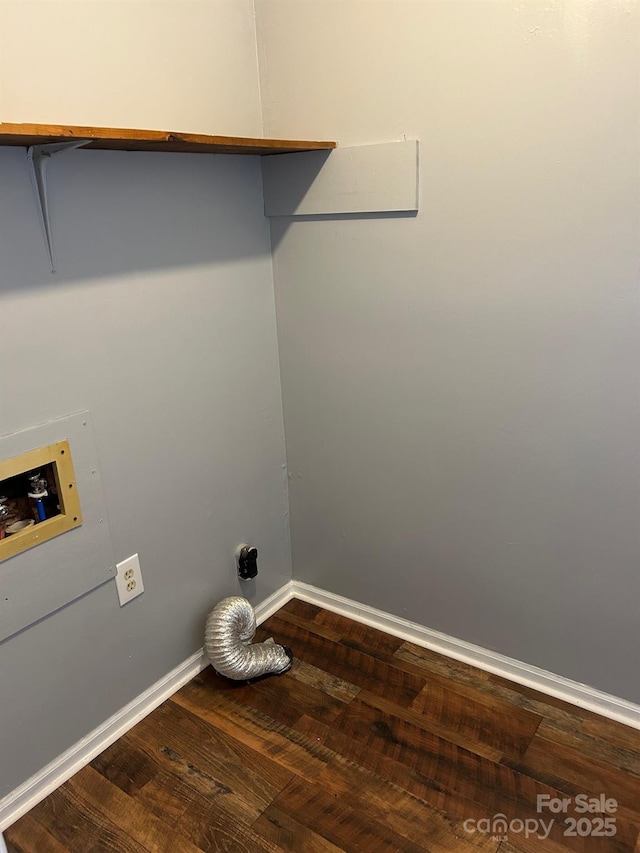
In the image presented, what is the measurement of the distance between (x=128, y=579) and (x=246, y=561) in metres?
0.47

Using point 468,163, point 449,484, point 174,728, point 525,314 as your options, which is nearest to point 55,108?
point 468,163

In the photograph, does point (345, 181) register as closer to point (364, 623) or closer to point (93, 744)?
point (364, 623)

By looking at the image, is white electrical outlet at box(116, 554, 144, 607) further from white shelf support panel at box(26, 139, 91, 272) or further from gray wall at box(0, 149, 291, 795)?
white shelf support panel at box(26, 139, 91, 272)

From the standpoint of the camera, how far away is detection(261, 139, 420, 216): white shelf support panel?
1.72 meters

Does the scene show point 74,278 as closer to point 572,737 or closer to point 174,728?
point 174,728

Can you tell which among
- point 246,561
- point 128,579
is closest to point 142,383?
point 128,579

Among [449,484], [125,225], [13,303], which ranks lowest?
[449,484]

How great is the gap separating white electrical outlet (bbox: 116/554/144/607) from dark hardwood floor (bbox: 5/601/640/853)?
1.27 ft

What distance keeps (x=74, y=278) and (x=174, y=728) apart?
1267mm

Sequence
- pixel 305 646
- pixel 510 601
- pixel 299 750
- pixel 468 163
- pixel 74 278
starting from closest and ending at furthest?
pixel 74 278 → pixel 468 163 → pixel 299 750 → pixel 510 601 → pixel 305 646

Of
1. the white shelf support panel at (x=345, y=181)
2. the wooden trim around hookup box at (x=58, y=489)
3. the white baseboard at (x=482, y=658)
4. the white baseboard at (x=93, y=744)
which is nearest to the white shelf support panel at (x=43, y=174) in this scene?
the wooden trim around hookup box at (x=58, y=489)

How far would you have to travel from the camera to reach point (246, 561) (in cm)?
215

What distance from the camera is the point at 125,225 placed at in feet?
5.28

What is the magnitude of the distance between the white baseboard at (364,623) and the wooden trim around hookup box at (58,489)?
614 mm
